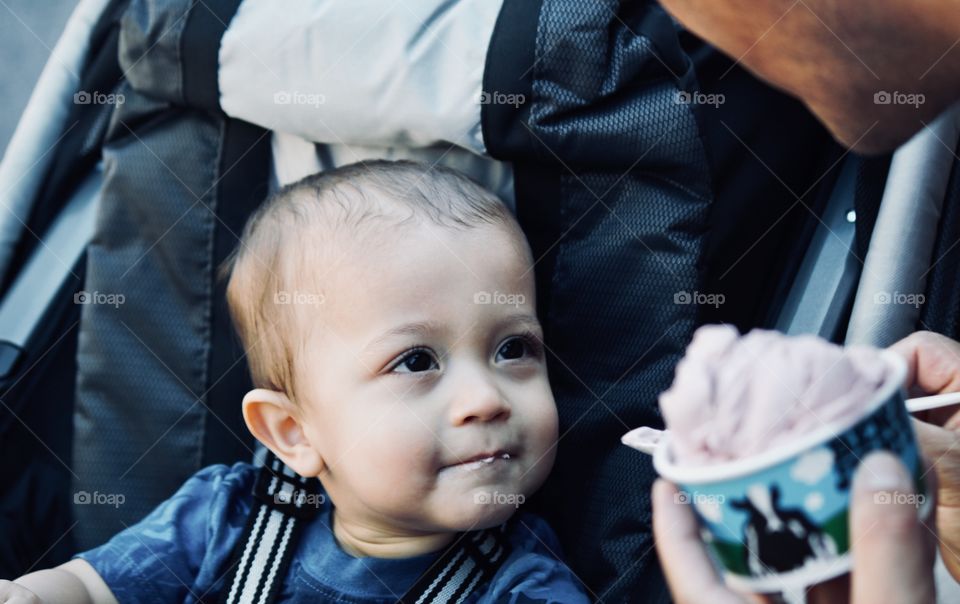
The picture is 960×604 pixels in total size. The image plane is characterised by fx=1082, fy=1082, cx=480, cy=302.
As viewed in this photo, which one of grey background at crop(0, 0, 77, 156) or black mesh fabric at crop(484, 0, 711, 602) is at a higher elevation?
grey background at crop(0, 0, 77, 156)

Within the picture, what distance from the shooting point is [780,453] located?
0.66m

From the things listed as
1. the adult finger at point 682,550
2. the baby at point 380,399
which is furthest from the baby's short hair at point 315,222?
the adult finger at point 682,550

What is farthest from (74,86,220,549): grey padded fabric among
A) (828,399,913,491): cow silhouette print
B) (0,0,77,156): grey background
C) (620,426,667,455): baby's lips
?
(0,0,77,156): grey background

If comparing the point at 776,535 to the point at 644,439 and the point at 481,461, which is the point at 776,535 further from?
the point at 481,461

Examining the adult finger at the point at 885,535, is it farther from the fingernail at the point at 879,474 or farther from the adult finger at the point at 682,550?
the adult finger at the point at 682,550

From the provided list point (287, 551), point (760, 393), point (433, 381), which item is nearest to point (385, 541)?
point (287, 551)

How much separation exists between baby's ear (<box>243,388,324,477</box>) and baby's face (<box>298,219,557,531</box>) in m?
0.04

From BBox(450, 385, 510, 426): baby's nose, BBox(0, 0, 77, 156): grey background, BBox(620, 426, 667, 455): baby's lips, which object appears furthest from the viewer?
BBox(0, 0, 77, 156): grey background

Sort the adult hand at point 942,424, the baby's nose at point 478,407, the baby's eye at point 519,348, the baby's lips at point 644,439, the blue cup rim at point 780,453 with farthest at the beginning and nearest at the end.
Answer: the baby's eye at point 519,348
the baby's nose at point 478,407
the adult hand at point 942,424
the baby's lips at point 644,439
the blue cup rim at point 780,453

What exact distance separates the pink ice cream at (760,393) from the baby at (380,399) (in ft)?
1.51

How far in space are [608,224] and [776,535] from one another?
25.0 inches

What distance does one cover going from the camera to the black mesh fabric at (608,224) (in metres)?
1.23

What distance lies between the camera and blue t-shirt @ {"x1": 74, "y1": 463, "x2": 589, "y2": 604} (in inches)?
49.1

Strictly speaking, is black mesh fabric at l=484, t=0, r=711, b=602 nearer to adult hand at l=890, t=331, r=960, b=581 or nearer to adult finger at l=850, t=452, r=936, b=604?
adult hand at l=890, t=331, r=960, b=581
